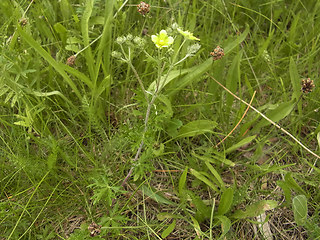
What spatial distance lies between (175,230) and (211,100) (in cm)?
85

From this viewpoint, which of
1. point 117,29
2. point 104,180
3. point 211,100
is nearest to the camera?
point 104,180

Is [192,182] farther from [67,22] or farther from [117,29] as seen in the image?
[67,22]

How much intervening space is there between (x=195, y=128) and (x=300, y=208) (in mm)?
729

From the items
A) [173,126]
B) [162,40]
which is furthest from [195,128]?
[162,40]

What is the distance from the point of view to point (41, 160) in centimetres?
199

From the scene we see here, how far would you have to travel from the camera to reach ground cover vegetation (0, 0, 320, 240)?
193 centimetres

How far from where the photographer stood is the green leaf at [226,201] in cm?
187

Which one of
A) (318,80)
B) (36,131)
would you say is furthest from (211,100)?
(36,131)

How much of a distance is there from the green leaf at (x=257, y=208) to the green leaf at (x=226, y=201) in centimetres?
9

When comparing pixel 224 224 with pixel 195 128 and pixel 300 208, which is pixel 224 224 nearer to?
pixel 300 208

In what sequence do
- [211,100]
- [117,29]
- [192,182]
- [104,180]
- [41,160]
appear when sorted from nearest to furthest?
[104,180], [41,160], [192,182], [211,100], [117,29]

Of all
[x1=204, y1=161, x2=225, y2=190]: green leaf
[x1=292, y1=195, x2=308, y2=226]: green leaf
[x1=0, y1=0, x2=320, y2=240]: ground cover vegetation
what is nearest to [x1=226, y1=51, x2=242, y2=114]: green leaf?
[x1=0, y1=0, x2=320, y2=240]: ground cover vegetation

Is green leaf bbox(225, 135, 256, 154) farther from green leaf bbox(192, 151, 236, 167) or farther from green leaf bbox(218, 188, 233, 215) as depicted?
green leaf bbox(218, 188, 233, 215)

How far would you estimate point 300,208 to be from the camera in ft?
6.30
